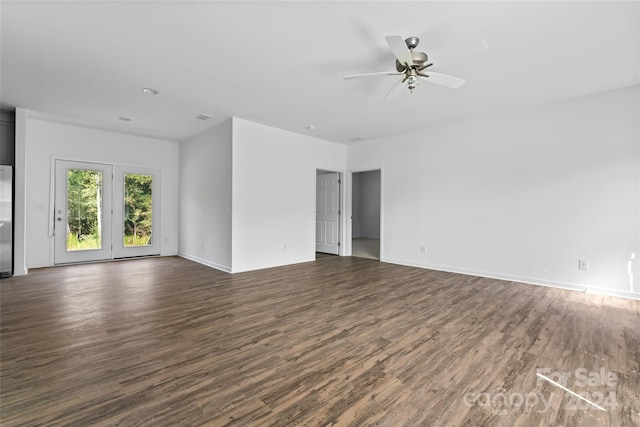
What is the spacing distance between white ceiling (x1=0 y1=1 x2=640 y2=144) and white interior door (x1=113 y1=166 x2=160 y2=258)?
180cm

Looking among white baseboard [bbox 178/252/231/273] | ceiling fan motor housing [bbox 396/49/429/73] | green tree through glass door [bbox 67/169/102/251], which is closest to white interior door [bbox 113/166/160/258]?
green tree through glass door [bbox 67/169/102/251]

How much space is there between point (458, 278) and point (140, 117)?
19.6ft

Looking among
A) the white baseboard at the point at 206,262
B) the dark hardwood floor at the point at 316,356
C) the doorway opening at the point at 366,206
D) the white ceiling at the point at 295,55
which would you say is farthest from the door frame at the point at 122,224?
the doorway opening at the point at 366,206

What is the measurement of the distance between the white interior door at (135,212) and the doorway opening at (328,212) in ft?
12.4

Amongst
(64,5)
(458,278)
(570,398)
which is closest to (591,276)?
(458,278)

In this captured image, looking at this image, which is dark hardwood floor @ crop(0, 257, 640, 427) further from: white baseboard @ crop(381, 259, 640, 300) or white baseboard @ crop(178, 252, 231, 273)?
white baseboard @ crop(178, 252, 231, 273)

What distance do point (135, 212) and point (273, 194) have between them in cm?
328

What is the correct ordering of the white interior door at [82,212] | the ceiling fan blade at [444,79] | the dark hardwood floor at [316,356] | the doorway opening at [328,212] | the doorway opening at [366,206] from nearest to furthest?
the dark hardwood floor at [316,356], the ceiling fan blade at [444,79], the white interior door at [82,212], the doorway opening at [328,212], the doorway opening at [366,206]

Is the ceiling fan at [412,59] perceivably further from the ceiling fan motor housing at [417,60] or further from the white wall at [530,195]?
the white wall at [530,195]

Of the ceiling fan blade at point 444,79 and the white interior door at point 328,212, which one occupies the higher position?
the ceiling fan blade at point 444,79

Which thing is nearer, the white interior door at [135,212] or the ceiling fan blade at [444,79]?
the ceiling fan blade at [444,79]

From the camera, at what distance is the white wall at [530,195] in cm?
367

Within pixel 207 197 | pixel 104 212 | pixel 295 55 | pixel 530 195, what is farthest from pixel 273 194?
pixel 530 195

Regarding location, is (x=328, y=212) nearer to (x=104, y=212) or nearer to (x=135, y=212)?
(x=135, y=212)
